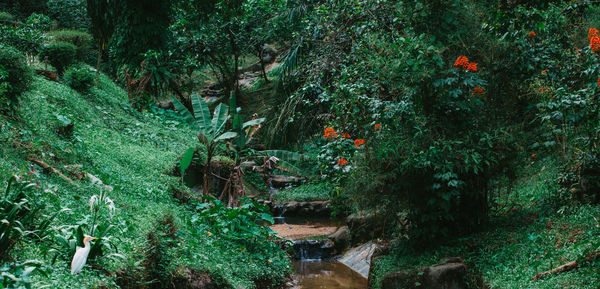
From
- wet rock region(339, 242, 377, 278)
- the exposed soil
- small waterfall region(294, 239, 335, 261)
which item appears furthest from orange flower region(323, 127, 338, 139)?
the exposed soil

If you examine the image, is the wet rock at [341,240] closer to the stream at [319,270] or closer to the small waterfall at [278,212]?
the stream at [319,270]

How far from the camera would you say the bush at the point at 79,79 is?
11.4m

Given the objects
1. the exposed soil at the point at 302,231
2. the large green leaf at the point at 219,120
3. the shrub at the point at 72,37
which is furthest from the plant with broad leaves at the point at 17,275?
the shrub at the point at 72,37

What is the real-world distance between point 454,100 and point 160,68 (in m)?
10.5

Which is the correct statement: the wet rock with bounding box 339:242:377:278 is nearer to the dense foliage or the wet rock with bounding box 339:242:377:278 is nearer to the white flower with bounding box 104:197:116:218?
the dense foliage

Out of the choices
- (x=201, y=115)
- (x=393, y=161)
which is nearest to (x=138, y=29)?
(x=201, y=115)

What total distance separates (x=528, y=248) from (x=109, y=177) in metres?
5.92

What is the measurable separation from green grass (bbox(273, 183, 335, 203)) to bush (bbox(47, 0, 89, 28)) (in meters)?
15.6

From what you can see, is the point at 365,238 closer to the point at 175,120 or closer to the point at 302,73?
the point at 302,73

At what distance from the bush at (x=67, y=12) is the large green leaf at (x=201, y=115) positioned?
17462 mm

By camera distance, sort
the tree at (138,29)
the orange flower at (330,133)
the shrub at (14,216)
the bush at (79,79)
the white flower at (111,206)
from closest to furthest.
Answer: the shrub at (14,216) < the white flower at (111,206) < the orange flower at (330,133) < the bush at (79,79) < the tree at (138,29)

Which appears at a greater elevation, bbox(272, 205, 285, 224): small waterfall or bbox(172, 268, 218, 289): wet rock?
bbox(172, 268, 218, 289): wet rock

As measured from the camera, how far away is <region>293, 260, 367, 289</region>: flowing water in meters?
8.27

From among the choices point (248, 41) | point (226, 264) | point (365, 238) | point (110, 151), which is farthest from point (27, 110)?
point (248, 41)
